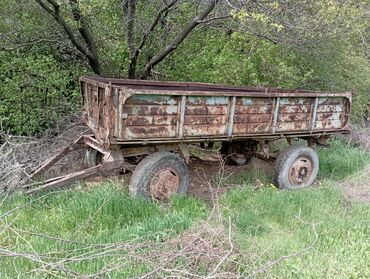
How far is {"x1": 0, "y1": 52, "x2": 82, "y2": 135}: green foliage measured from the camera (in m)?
7.94

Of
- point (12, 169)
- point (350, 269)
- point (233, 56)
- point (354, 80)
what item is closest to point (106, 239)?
point (12, 169)

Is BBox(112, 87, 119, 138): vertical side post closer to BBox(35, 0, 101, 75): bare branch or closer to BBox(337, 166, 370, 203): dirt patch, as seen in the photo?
BBox(35, 0, 101, 75): bare branch

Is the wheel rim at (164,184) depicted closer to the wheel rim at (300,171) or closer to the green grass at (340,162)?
the wheel rim at (300,171)

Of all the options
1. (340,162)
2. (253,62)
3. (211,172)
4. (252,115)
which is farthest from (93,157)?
(340,162)

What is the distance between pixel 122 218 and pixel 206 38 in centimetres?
555

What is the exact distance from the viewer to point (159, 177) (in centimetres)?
584

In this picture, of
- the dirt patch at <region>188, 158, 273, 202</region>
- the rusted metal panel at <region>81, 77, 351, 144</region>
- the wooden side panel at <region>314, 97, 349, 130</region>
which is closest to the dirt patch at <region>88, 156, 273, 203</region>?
the dirt patch at <region>188, 158, 273, 202</region>

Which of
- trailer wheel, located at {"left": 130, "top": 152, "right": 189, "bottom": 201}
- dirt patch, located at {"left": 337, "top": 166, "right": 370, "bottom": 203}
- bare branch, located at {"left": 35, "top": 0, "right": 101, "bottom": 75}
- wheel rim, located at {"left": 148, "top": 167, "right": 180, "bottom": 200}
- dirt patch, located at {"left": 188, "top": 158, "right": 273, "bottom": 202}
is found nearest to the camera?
trailer wheel, located at {"left": 130, "top": 152, "right": 189, "bottom": 201}

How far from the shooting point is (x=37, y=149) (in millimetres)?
Answer: 7383

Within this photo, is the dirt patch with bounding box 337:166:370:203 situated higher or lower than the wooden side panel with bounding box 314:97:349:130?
lower

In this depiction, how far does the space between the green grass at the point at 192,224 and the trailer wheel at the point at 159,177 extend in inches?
10.2

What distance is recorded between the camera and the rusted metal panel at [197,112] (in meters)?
5.40

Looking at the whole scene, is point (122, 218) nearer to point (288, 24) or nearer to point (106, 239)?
point (106, 239)

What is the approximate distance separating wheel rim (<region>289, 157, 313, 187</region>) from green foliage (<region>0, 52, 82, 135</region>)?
170 inches
